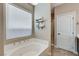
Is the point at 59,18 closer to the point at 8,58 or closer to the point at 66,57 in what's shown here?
the point at 66,57

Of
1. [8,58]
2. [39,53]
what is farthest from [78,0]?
[8,58]

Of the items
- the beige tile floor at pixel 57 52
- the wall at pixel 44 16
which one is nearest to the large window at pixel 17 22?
the wall at pixel 44 16

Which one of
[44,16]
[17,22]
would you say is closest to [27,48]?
[17,22]

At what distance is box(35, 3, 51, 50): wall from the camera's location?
1.43m

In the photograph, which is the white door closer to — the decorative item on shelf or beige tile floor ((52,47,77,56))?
beige tile floor ((52,47,77,56))

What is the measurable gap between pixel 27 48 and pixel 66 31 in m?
0.60

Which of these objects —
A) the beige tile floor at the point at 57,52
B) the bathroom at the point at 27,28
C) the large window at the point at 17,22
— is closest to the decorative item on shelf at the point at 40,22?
the bathroom at the point at 27,28

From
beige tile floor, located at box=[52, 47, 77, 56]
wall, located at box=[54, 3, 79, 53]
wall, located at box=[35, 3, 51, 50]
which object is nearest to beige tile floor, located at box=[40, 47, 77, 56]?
beige tile floor, located at box=[52, 47, 77, 56]

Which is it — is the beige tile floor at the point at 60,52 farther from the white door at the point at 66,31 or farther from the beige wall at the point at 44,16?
→ the beige wall at the point at 44,16

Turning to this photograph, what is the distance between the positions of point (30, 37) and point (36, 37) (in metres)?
0.09

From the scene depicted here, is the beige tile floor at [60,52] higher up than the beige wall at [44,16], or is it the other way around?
the beige wall at [44,16]

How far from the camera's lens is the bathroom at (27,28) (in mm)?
1396

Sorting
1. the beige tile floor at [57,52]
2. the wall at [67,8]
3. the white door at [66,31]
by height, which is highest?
the wall at [67,8]

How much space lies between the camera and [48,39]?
1.44m
